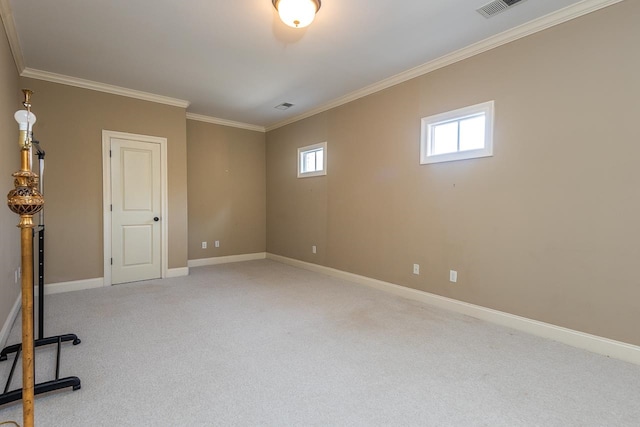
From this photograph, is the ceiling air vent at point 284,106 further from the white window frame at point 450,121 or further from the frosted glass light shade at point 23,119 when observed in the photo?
the frosted glass light shade at point 23,119

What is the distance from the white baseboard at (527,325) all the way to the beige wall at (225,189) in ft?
9.51

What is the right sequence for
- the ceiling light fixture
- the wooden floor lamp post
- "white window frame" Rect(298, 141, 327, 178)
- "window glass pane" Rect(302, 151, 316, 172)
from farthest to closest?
"window glass pane" Rect(302, 151, 316, 172) → "white window frame" Rect(298, 141, 327, 178) → the ceiling light fixture → the wooden floor lamp post

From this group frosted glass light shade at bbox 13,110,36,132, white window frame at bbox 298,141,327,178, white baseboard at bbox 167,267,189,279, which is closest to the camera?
frosted glass light shade at bbox 13,110,36,132

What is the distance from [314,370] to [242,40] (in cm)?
300

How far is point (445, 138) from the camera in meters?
3.54

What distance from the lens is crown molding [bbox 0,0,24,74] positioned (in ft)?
8.30

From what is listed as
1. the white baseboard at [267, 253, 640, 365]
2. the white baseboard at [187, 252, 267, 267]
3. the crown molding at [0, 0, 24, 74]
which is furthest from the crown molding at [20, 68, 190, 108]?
the white baseboard at [267, 253, 640, 365]

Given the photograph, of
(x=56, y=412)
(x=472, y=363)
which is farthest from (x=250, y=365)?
(x=472, y=363)

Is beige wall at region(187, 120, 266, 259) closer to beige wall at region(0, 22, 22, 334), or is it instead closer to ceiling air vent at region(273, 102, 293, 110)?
ceiling air vent at region(273, 102, 293, 110)

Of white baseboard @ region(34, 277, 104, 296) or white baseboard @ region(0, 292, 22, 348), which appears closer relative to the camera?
white baseboard @ region(0, 292, 22, 348)

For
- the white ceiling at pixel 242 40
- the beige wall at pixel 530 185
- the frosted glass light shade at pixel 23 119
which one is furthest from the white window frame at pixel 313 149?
the frosted glass light shade at pixel 23 119

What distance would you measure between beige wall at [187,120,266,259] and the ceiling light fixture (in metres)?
3.74

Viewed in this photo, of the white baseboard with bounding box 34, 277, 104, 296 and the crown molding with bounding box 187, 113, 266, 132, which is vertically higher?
the crown molding with bounding box 187, 113, 266, 132

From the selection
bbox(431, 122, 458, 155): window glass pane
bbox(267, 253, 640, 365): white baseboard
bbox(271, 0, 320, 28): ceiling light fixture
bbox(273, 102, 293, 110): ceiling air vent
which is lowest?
bbox(267, 253, 640, 365): white baseboard
